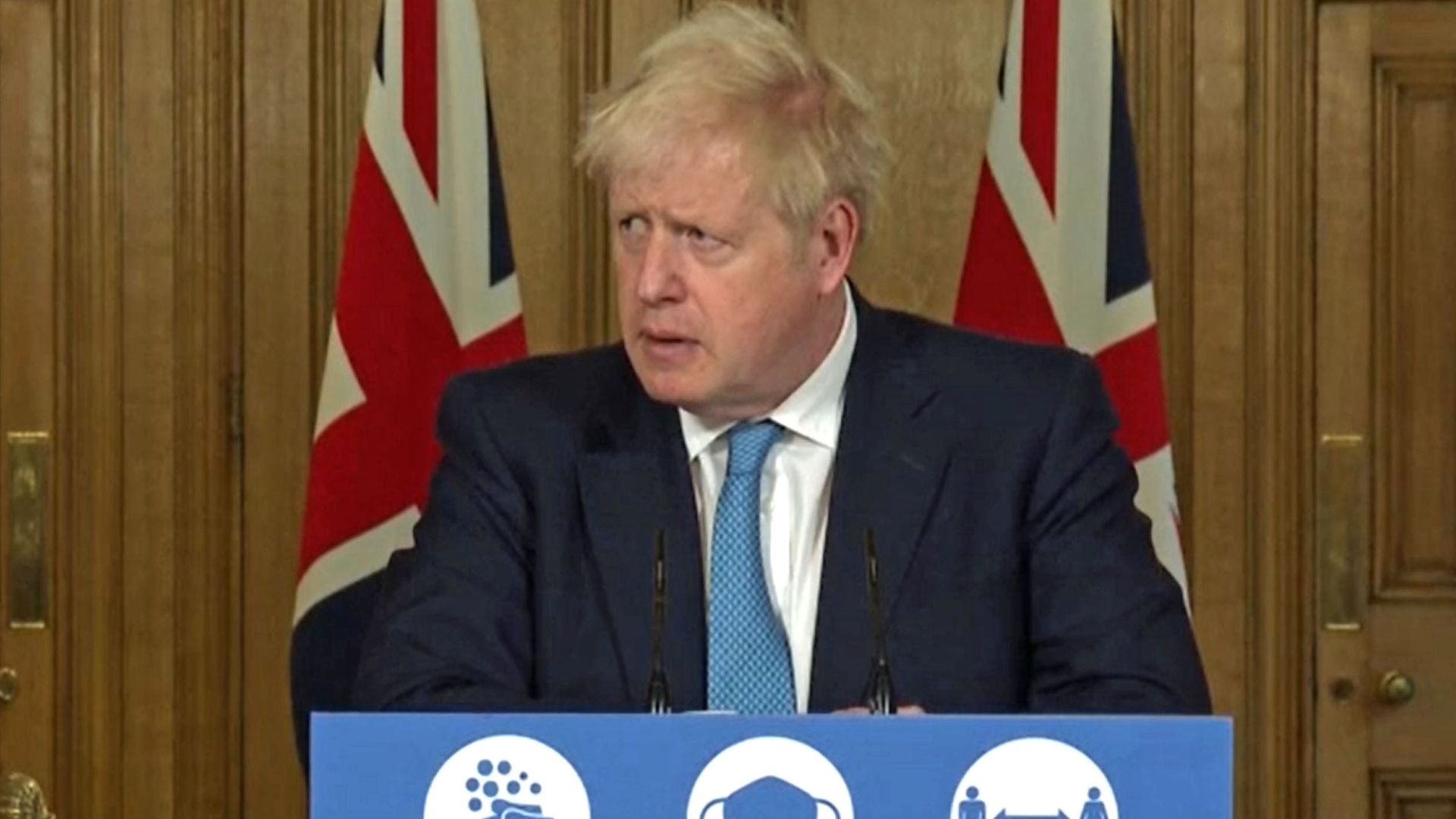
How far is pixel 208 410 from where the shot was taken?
4.73 metres

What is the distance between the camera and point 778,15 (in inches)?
185

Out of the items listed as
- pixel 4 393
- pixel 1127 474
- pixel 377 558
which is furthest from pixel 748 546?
pixel 4 393

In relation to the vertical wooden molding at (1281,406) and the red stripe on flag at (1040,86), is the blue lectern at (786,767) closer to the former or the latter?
the red stripe on flag at (1040,86)

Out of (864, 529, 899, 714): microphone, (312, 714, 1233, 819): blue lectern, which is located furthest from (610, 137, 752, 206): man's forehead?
(312, 714, 1233, 819): blue lectern

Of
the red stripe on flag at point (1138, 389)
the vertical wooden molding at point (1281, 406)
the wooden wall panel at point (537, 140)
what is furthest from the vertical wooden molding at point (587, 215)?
the vertical wooden molding at point (1281, 406)

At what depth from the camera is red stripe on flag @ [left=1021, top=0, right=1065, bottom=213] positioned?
4398 mm

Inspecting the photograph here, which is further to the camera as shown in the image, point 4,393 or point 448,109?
point 4,393

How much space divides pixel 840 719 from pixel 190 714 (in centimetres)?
303

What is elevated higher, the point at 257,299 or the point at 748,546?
the point at 257,299

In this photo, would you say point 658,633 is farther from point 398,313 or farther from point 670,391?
point 398,313

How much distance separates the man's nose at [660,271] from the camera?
2.44 metres

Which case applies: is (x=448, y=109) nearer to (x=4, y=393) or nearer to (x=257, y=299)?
(x=257, y=299)

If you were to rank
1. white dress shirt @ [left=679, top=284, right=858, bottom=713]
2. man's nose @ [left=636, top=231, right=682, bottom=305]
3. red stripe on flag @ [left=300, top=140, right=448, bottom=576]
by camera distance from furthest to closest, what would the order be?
red stripe on flag @ [left=300, top=140, right=448, bottom=576] < white dress shirt @ [left=679, top=284, right=858, bottom=713] < man's nose @ [left=636, top=231, right=682, bottom=305]

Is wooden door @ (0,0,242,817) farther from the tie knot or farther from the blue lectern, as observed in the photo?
the blue lectern
